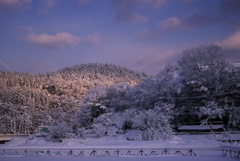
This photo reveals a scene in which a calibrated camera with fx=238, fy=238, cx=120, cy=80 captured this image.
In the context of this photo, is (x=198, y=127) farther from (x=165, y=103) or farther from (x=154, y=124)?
(x=154, y=124)

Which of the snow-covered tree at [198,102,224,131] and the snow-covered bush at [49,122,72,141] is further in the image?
the snow-covered bush at [49,122,72,141]

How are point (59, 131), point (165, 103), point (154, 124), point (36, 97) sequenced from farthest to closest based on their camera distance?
point (36, 97) < point (59, 131) < point (165, 103) < point (154, 124)

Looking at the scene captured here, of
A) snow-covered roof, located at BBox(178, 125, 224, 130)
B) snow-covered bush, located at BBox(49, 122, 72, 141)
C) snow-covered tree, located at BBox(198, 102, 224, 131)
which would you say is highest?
snow-covered tree, located at BBox(198, 102, 224, 131)

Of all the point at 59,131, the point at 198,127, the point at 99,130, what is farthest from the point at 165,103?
the point at 59,131

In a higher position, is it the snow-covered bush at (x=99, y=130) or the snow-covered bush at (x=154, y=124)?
the snow-covered bush at (x=154, y=124)

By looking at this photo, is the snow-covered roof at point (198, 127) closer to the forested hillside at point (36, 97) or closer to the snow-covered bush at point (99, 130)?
the snow-covered bush at point (99, 130)

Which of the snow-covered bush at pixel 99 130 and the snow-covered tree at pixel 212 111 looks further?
the snow-covered bush at pixel 99 130

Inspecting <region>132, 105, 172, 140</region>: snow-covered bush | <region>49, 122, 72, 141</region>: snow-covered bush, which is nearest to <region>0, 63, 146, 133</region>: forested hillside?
<region>49, 122, 72, 141</region>: snow-covered bush

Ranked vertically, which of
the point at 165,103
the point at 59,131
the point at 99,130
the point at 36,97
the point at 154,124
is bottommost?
the point at 59,131

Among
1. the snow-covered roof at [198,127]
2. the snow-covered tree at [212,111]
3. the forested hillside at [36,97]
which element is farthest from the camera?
the forested hillside at [36,97]

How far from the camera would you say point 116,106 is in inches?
1457

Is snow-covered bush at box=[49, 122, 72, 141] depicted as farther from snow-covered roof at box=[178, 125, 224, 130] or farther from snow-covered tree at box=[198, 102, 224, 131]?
snow-covered tree at box=[198, 102, 224, 131]

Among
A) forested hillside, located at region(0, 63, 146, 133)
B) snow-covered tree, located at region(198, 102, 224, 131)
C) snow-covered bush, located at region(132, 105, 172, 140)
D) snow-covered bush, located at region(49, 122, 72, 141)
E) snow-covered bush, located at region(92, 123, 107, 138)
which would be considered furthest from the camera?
forested hillside, located at region(0, 63, 146, 133)

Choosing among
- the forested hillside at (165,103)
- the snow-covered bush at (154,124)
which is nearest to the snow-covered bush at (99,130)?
the forested hillside at (165,103)
